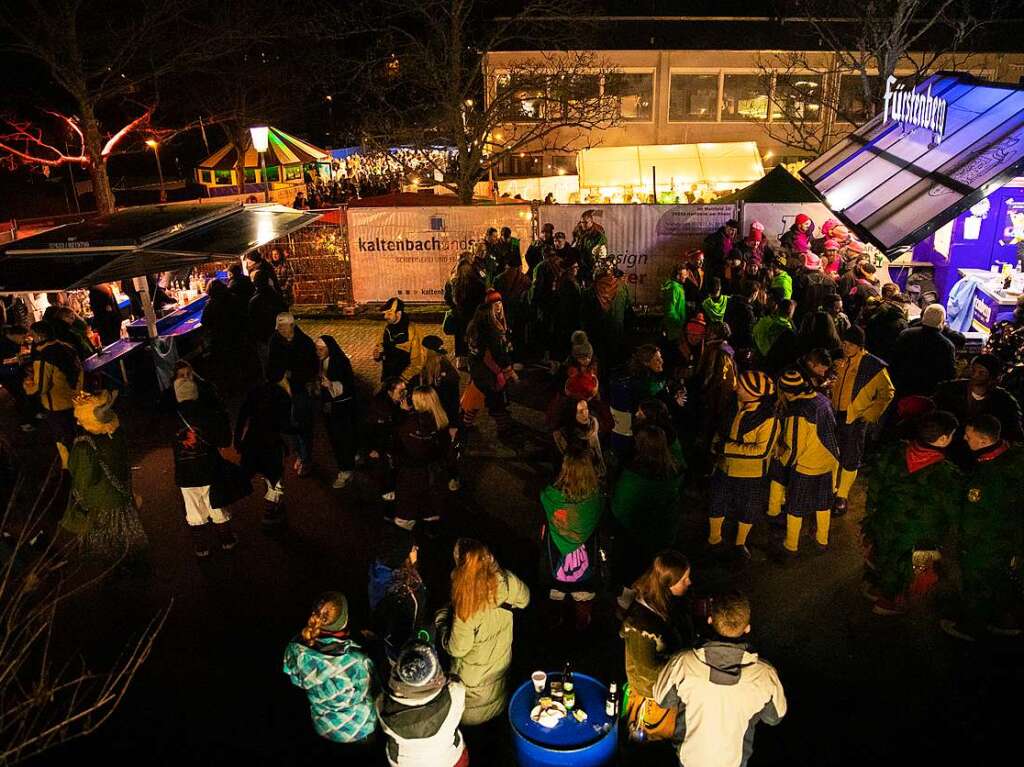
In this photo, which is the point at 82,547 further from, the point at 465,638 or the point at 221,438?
the point at 465,638

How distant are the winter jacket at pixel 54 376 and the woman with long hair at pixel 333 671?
534 centimetres

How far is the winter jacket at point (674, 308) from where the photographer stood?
378 inches

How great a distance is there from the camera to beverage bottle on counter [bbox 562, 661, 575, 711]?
434 cm

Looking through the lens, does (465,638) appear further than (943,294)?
No

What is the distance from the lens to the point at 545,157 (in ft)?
91.4

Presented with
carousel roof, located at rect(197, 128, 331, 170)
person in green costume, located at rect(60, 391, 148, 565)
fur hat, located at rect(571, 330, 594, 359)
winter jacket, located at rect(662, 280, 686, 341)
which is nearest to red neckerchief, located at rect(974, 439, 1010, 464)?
fur hat, located at rect(571, 330, 594, 359)

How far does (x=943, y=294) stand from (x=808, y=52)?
16911 millimetres

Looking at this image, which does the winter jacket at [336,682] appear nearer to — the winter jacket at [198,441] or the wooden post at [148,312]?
the winter jacket at [198,441]

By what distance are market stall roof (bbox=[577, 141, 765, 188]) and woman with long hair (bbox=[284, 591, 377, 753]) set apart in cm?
1904

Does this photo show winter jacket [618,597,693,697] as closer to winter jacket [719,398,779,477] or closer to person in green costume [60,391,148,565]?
winter jacket [719,398,779,477]

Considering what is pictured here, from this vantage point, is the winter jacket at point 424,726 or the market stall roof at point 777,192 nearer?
the winter jacket at point 424,726

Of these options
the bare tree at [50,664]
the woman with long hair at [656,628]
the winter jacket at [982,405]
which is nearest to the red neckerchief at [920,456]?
the winter jacket at [982,405]

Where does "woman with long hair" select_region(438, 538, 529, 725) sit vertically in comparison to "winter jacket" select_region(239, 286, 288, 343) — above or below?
below

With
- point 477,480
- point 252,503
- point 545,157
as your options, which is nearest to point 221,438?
point 252,503
